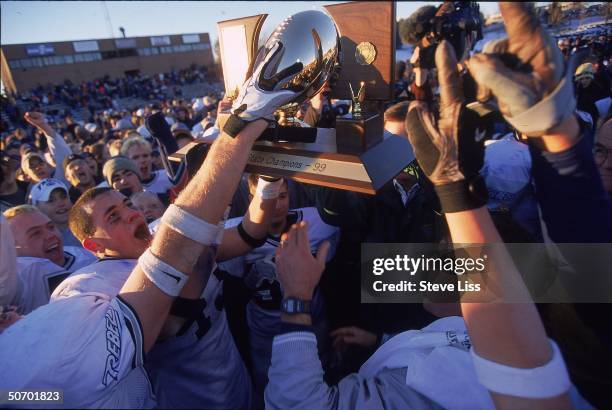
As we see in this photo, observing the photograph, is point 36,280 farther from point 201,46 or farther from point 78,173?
point 201,46

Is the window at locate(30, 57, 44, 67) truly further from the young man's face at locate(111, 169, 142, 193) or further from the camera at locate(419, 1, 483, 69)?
the camera at locate(419, 1, 483, 69)

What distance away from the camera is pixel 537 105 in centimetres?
67

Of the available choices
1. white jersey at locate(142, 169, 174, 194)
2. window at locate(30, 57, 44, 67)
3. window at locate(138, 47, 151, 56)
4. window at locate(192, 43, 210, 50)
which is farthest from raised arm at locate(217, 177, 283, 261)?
window at locate(192, 43, 210, 50)

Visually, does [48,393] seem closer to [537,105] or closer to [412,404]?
[412,404]

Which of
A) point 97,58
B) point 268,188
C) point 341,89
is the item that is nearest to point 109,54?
point 97,58

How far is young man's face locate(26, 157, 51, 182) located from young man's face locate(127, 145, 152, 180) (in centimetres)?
132

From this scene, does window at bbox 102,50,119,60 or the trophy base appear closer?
the trophy base

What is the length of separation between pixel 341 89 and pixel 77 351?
1.29 metres

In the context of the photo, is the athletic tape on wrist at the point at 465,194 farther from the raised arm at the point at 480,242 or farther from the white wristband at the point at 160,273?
the white wristband at the point at 160,273

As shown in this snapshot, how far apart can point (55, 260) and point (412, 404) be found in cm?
243

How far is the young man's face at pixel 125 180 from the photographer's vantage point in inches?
132

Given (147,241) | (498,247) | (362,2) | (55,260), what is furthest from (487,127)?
(55,260)

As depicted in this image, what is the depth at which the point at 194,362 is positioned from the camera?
152 cm

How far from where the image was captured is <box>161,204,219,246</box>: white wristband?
3.49 feet
